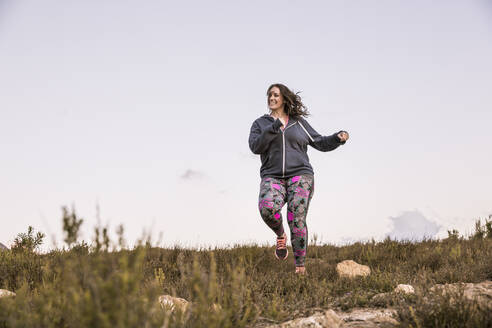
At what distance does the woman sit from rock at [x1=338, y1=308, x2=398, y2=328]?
4.87 feet

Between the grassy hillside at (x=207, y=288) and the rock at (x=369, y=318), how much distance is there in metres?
0.10

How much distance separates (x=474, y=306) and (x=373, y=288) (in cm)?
153

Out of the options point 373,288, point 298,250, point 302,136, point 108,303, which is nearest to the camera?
point 108,303

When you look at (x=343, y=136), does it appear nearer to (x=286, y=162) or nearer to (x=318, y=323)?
(x=286, y=162)

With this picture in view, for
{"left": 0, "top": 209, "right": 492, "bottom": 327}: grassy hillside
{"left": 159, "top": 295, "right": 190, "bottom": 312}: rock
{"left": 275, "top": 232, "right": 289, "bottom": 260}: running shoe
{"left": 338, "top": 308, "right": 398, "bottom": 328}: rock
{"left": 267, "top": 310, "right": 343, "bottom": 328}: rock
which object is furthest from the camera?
{"left": 275, "top": 232, "right": 289, "bottom": 260}: running shoe

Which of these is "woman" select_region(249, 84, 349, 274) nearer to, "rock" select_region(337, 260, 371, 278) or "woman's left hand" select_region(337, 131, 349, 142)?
"woman's left hand" select_region(337, 131, 349, 142)

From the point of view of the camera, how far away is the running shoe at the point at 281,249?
5.18m

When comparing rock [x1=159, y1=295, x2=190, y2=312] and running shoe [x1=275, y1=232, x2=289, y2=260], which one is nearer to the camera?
rock [x1=159, y1=295, x2=190, y2=312]

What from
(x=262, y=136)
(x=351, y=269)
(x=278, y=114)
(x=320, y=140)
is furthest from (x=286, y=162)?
(x=351, y=269)

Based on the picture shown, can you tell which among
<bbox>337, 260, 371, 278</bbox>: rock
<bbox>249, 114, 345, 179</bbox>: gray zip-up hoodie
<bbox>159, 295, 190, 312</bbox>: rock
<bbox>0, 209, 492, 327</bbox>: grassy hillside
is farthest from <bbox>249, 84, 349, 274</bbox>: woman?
<bbox>159, 295, 190, 312</bbox>: rock

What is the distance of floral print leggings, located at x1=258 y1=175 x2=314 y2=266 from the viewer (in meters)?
4.80

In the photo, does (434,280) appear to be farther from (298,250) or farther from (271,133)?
(271,133)

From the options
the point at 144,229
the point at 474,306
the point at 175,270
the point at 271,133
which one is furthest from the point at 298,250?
the point at 144,229

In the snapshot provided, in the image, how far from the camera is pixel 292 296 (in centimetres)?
366
